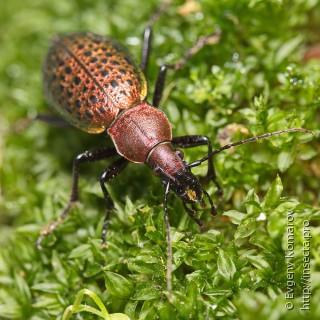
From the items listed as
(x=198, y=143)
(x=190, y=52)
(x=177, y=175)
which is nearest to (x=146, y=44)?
(x=190, y=52)

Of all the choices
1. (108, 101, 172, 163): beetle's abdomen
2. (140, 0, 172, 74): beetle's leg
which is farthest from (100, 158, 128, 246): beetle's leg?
(140, 0, 172, 74): beetle's leg

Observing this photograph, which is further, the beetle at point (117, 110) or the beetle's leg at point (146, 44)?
the beetle's leg at point (146, 44)

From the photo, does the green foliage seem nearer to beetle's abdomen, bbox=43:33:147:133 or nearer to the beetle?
the beetle

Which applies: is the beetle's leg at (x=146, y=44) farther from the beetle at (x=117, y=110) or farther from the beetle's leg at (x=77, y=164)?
the beetle's leg at (x=77, y=164)

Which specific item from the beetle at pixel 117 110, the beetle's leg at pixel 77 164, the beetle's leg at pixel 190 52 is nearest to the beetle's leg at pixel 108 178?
the beetle at pixel 117 110

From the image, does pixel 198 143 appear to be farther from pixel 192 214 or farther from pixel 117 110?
pixel 117 110

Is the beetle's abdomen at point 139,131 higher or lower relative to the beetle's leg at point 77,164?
higher

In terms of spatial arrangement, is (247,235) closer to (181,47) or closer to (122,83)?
(122,83)
